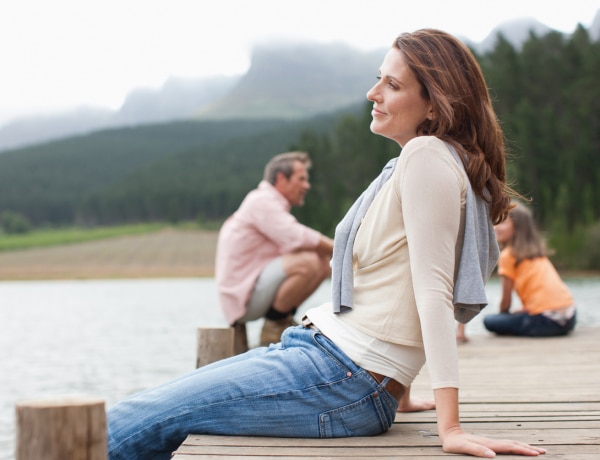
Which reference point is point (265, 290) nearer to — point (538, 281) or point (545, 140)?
point (538, 281)

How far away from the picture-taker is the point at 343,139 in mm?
55312

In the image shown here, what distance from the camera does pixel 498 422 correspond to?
2.67 meters

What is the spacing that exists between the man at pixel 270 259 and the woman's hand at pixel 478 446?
354cm

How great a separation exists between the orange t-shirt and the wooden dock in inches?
50.8

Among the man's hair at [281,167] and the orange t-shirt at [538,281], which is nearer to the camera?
the man's hair at [281,167]

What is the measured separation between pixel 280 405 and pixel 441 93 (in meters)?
0.94

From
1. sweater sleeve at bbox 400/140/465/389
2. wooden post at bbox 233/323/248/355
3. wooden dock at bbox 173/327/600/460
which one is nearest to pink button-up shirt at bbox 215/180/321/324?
wooden post at bbox 233/323/248/355

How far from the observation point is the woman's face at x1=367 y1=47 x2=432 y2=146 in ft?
7.33

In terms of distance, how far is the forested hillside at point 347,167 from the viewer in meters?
41.0

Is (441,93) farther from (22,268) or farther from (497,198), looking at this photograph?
(22,268)

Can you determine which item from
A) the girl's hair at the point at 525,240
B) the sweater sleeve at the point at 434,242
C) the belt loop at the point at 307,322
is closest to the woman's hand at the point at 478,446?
the sweater sleeve at the point at 434,242

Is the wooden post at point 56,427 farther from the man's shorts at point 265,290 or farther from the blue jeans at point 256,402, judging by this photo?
the man's shorts at point 265,290

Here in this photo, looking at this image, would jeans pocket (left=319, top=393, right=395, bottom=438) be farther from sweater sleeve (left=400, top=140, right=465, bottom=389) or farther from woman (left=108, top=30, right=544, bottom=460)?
sweater sleeve (left=400, top=140, right=465, bottom=389)

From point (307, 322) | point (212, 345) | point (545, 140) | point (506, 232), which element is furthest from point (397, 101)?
point (545, 140)
